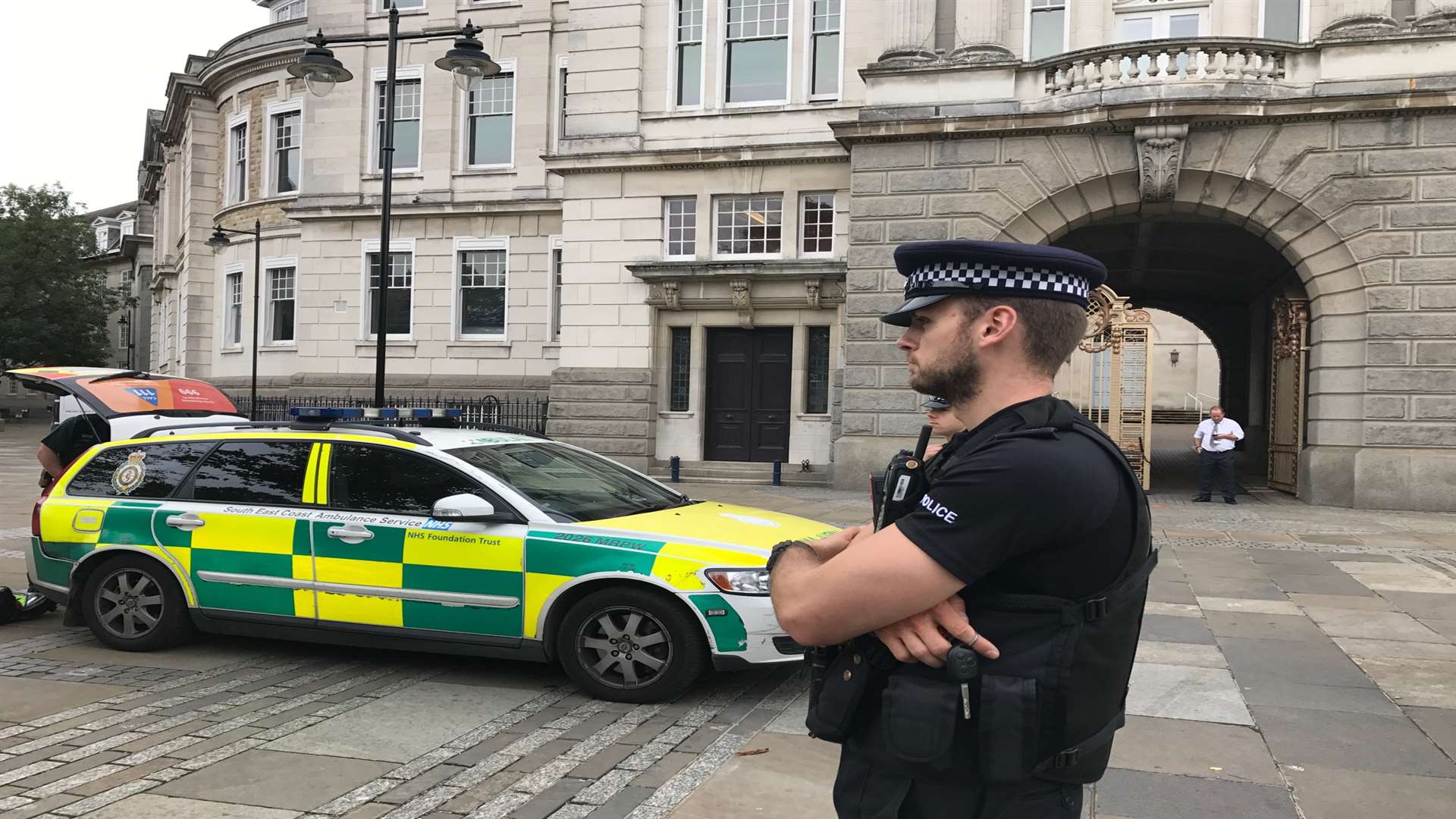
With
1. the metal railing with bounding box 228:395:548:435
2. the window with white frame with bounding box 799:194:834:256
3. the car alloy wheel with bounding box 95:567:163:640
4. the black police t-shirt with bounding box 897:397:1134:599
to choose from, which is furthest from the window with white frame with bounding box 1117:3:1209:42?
the black police t-shirt with bounding box 897:397:1134:599

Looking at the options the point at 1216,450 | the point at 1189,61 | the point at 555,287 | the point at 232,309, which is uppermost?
the point at 1189,61

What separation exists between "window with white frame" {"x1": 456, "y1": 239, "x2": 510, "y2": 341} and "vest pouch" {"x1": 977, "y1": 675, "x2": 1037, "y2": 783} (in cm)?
2531

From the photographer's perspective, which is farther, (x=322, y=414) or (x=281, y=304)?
(x=281, y=304)

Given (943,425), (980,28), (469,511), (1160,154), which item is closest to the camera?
(943,425)

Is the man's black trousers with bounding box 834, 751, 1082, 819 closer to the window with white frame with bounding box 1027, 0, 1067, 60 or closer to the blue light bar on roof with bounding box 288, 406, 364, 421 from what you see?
the blue light bar on roof with bounding box 288, 406, 364, 421

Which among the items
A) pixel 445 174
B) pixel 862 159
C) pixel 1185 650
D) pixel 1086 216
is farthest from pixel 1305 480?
pixel 445 174

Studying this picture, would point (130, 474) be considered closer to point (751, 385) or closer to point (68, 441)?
point (68, 441)

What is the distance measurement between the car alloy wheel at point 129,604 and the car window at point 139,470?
52 cm

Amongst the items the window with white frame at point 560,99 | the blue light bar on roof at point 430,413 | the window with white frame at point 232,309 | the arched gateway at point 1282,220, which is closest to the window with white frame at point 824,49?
the arched gateway at point 1282,220

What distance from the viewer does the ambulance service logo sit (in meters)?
7.03

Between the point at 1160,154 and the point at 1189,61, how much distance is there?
139 centimetres

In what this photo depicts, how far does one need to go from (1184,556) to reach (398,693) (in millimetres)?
8260

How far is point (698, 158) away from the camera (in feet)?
68.1

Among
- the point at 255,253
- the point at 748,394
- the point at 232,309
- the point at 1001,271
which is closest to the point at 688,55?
the point at 748,394
